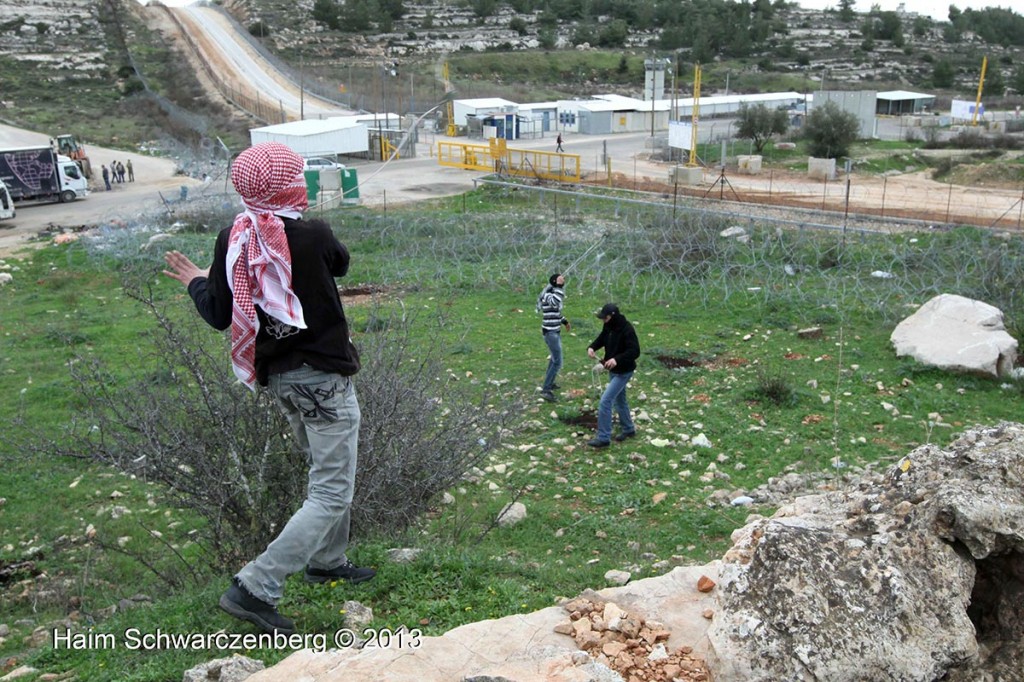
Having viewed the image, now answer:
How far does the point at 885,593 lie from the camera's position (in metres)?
2.97

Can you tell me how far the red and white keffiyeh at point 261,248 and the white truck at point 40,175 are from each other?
32.5m

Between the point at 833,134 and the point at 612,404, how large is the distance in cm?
3514

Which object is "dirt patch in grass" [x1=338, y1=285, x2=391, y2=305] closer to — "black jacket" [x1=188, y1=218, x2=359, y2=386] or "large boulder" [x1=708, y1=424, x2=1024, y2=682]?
"black jacket" [x1=188, y1=218, x2=359, y2=386]

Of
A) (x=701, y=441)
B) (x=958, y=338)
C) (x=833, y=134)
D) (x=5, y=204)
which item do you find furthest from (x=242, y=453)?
(x=833, y=134)

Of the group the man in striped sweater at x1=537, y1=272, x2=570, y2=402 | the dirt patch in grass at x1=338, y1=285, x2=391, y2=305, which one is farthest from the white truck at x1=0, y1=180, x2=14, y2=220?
the man in striped sweater at x1=537, y1=272, x2=570, y2=402

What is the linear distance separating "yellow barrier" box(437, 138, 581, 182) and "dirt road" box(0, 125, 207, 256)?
37.0ft

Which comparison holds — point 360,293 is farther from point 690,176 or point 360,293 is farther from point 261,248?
point 690,176

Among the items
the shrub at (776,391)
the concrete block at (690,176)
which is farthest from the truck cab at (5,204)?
the shrub at (776,391)

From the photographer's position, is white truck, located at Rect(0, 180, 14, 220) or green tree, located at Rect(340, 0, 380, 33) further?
green tree, located at Rect(340, 0, 380, 33)

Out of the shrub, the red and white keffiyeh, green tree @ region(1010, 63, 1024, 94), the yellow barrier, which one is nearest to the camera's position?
the red and white keffiyeh

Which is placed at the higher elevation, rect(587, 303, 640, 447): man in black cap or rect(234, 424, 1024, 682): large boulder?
rect(234, 424, 1024, 682): large boulder

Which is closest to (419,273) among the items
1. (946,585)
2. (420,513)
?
(420,513)

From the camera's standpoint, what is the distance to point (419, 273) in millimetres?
17453

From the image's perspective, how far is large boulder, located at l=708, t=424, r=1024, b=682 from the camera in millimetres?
2873
